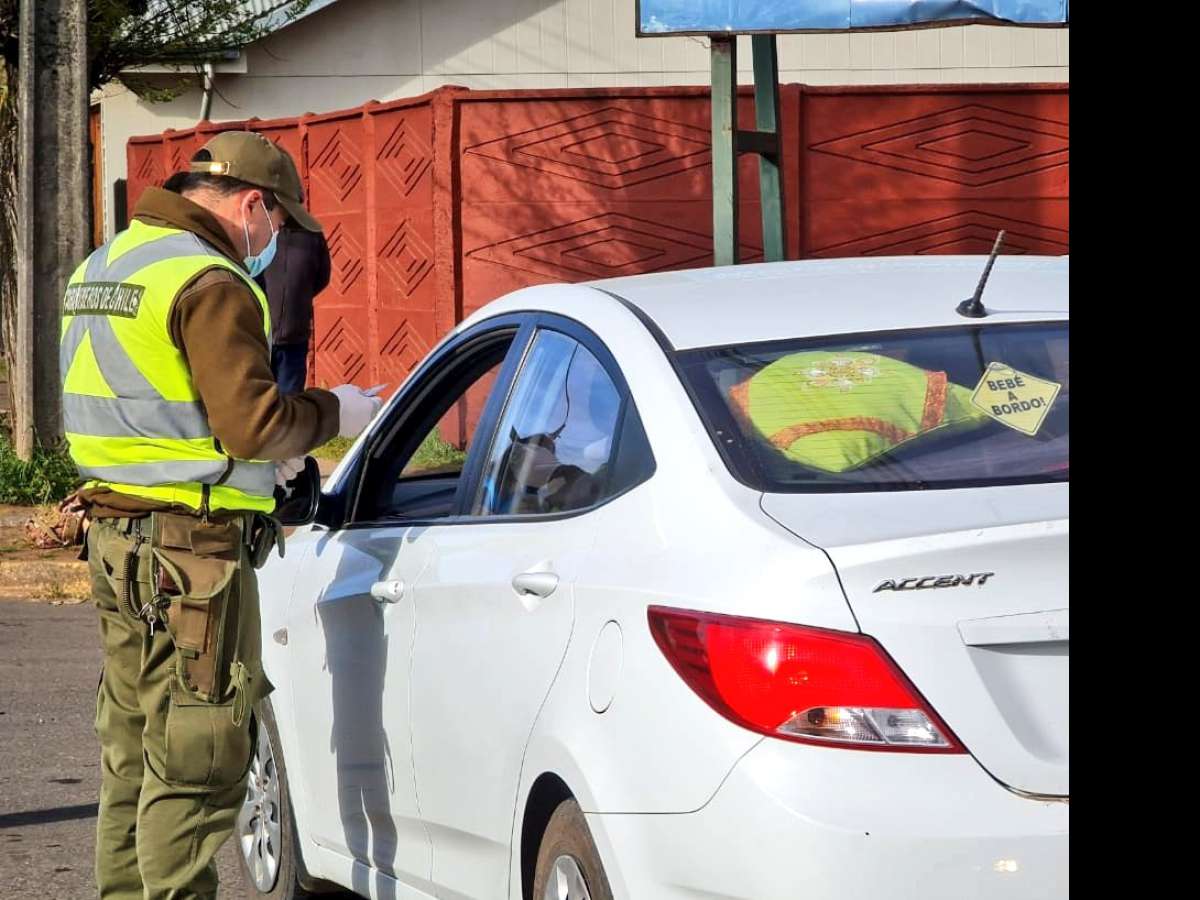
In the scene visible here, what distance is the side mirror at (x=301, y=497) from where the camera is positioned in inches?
174

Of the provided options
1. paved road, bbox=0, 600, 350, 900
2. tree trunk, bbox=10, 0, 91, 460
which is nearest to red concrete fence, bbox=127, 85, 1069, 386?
tree trunk, bbox=10, 0, 91, 460

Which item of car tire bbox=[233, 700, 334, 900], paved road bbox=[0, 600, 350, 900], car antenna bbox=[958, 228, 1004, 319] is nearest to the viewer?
car antenna bbox=[958, 228, 1004, 319]

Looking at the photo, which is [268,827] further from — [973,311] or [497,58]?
[497,58]

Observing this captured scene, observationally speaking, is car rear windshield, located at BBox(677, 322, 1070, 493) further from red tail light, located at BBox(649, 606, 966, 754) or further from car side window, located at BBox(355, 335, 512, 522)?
car side window, located at BBox(355, 335, 512, 522)

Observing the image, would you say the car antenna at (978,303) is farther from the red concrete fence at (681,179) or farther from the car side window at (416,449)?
the red concrete fence at (681,179)

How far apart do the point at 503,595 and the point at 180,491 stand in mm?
843

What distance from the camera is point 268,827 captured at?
15.9ft

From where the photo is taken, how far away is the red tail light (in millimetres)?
Result: 2709

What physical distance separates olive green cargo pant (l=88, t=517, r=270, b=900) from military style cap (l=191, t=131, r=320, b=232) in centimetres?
79

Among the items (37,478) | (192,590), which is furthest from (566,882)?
(37,478)
